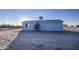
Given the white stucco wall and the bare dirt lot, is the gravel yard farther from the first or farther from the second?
the white stucco wall

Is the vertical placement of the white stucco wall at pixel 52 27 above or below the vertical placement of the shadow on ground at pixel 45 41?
above

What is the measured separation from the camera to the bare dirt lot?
3768 millimetres

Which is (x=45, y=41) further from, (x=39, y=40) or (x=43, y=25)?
(x=43, y=25)

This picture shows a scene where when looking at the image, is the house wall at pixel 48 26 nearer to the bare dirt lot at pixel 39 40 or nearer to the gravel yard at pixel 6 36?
the bare dirt lot at pixel 39 40

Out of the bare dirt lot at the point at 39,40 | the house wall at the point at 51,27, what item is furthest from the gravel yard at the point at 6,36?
the house wall at the point at 51,27

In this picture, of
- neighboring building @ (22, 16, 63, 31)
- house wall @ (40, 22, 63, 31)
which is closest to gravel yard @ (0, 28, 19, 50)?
neighboring building @ (22, 16, 63, 31)

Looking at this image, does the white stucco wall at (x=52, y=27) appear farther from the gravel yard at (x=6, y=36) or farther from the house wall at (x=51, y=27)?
the gravel yard at (x=6, y=36)

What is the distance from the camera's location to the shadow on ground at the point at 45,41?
148 inches

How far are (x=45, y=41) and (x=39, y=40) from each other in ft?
0.41
